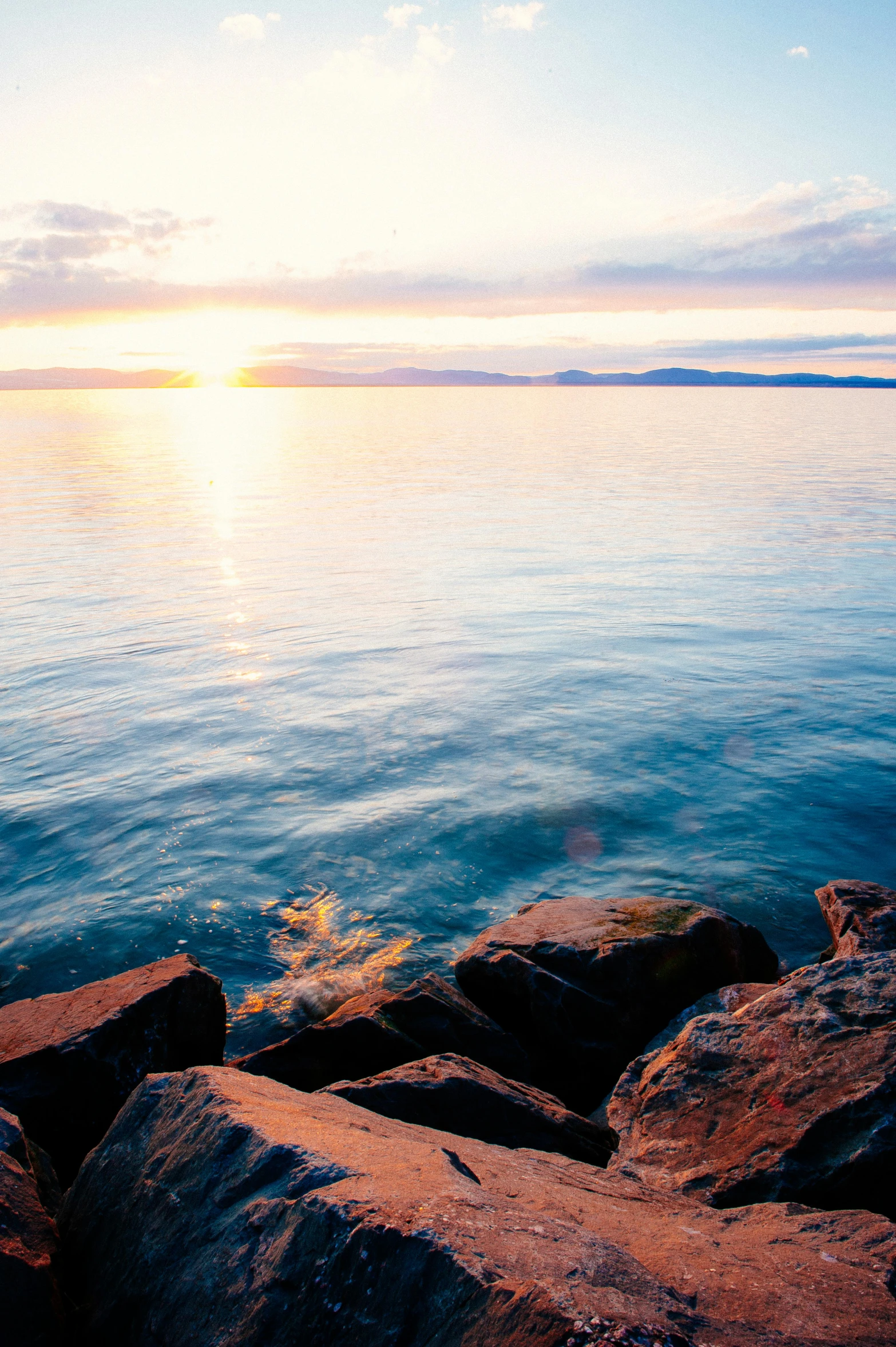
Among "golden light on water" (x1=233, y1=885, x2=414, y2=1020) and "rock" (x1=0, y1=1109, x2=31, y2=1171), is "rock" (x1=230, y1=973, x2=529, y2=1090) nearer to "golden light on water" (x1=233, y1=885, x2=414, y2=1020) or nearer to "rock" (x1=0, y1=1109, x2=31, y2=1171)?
"golden light on water" (x1=233, y1=885, x2=414, y2=1020)

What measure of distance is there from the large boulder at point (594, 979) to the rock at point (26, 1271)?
3.99 metres

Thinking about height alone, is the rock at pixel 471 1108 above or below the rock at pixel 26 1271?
below

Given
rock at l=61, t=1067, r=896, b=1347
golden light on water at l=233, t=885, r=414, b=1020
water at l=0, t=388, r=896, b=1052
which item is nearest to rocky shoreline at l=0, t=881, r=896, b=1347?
rock at l=61, t=1067, r=896, b=1347

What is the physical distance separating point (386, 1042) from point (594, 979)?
1.81 meters

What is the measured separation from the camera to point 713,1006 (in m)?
7.42

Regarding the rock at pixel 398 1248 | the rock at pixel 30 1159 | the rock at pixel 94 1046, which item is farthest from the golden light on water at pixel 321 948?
the rock at pixel 398 1248

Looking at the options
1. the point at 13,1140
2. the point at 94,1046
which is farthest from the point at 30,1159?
the point at 94,1046

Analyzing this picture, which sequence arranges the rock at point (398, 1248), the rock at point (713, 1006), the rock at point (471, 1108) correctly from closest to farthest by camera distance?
the rock at point (398, 1248) → the rock at point (471, 1108) → the rock at point (713, 1006)

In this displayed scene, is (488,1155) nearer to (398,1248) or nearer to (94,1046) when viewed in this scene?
(398,1248)

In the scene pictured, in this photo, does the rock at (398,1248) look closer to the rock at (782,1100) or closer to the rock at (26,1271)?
the rock at (26,1271)

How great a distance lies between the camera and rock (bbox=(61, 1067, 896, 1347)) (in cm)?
318

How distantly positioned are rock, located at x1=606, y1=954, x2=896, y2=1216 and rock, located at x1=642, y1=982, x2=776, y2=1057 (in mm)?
503

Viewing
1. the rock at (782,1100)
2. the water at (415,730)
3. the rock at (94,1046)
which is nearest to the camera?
the rock at (782,1100)

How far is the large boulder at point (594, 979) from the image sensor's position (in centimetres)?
729
